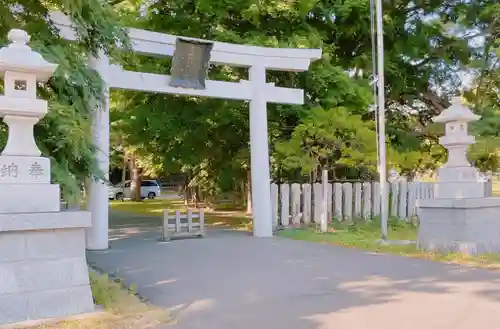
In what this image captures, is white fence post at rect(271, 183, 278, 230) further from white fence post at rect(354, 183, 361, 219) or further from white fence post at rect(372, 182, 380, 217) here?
white fence post at rect(372, 182, 380, 217)

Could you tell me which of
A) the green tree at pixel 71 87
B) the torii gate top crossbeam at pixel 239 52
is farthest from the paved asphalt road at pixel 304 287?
the torii gate top crossbeam at pixel 239 52

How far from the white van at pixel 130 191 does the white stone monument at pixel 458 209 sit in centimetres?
2837

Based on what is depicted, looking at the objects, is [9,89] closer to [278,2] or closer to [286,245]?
[286,245]

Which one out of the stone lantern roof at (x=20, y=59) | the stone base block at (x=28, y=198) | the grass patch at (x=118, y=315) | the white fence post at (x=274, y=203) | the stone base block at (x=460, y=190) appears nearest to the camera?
the grass patch at (x=118, y=315)

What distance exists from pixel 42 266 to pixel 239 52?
7771mm

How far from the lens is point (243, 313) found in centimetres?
498

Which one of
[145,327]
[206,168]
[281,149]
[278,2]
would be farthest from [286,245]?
[206,168]

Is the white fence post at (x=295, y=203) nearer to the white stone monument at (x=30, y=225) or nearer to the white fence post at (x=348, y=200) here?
the white fence post at (x=348, y=200)

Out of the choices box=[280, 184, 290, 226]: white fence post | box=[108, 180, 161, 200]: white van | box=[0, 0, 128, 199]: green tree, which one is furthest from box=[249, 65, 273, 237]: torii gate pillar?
box=[108, 180, 161, 200]: white van

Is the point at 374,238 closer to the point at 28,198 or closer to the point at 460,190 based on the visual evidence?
the point at 460,190

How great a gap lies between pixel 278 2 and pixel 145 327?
428 inches

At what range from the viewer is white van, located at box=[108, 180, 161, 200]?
3537 centimetres

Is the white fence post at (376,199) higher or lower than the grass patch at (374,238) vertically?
higher

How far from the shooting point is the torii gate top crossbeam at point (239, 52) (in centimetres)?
1036
